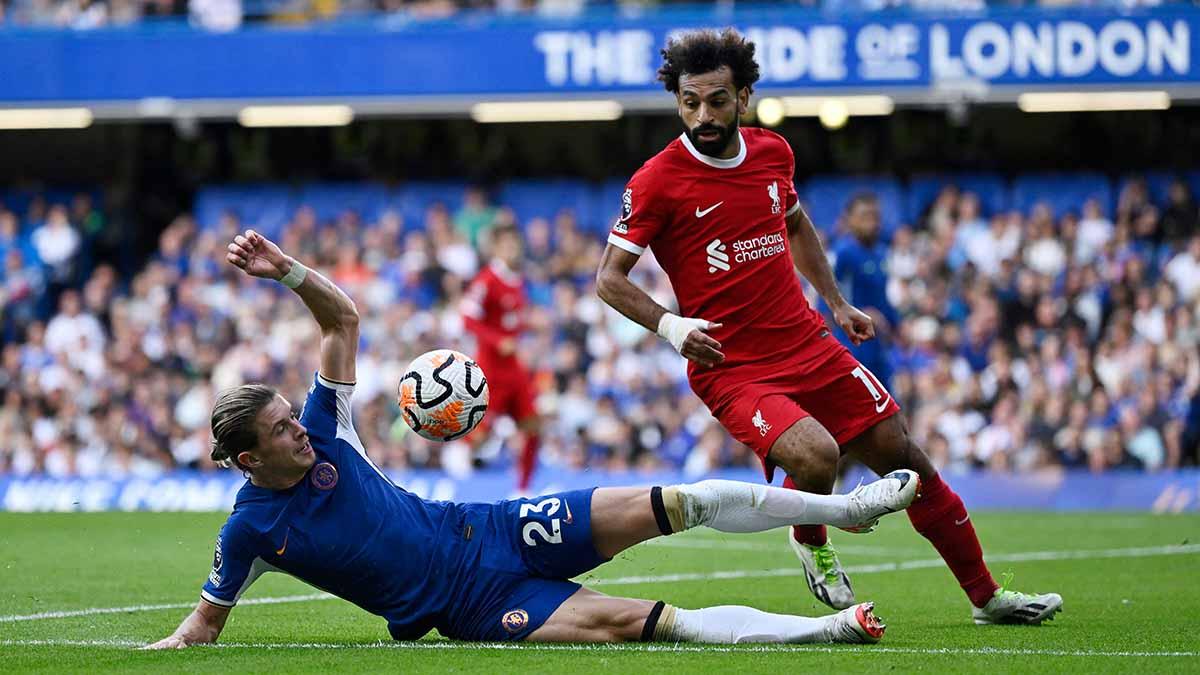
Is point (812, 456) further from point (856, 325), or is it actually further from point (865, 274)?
point (865, 274)

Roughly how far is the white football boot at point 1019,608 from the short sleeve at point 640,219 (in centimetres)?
231

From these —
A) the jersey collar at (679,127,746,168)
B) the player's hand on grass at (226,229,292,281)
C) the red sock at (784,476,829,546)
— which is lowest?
the red sock at (784,476,829,546)

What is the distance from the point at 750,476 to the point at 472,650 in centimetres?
1150

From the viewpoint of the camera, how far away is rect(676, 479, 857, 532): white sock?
658 centimetres

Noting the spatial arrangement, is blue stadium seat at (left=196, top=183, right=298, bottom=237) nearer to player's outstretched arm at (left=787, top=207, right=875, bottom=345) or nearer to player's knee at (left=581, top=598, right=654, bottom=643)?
player's outstretched arm at (left=787, top=207, right=875, bottom=345)

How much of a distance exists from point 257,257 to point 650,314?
1.77m

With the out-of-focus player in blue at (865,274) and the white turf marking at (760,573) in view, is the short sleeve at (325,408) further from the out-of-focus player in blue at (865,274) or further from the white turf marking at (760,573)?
the out-of-focus player in blue at (865,274)

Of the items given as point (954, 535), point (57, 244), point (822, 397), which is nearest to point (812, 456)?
point (822, 397)

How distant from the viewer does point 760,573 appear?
10992 millimetres

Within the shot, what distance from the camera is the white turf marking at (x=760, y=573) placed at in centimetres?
862

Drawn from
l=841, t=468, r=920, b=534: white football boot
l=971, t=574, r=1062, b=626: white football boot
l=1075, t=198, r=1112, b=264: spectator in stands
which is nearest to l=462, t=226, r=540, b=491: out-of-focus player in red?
l=1075, t=198, r=1112, b=264: spectator in stands

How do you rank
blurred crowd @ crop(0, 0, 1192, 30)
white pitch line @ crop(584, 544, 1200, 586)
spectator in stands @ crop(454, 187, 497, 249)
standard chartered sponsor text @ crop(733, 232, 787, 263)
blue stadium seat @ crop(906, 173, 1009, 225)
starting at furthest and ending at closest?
spectator in stands @ crop(454, 187, 497, 249)
blurred crowd @ crop(0, 0, 1192, 30)
blue stadium seat @ crop(906, 173, 1009, 225)
white pitch line @ crop(584, 544, 1200, 586)
standard chartered sponsor text @ crop(733, 232, 787, 263)

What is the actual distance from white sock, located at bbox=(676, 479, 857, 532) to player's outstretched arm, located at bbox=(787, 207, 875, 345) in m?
1.87

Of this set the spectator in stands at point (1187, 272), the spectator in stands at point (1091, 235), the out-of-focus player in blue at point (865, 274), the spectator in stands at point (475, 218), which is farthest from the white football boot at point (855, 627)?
the spectator in stands at point (475, 218)
